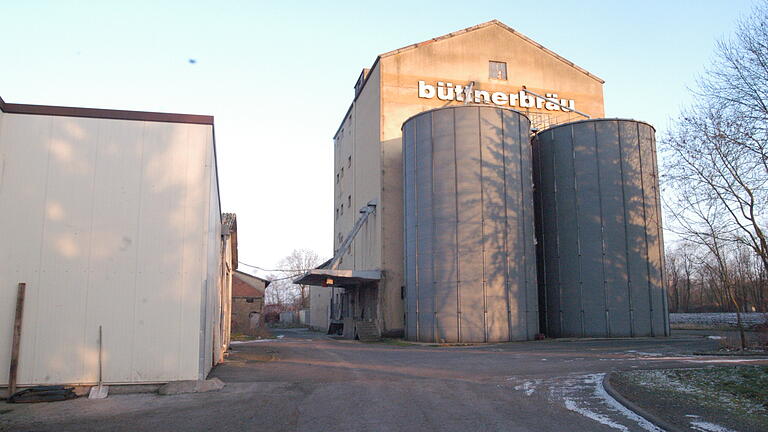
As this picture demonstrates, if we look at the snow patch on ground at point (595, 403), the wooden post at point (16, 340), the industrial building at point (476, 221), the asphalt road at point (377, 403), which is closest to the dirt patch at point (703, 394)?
the snow patch on ground at point (595, 403)

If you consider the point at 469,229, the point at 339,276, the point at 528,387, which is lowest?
the point at 528,387

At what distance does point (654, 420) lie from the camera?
24.9ft

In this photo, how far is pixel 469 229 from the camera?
2656cm

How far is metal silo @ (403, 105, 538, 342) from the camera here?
26109 mm

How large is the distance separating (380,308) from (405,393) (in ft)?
67.1

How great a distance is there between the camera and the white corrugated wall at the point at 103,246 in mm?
10664

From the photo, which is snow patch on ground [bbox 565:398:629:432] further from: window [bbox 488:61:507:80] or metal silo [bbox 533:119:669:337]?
window [bbox 488:61:507:80]

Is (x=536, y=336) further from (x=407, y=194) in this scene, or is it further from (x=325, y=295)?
(x=325, y=295)

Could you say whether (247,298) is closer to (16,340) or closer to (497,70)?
(497,70)

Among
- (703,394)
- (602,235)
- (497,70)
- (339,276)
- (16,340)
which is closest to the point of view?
(703,394)

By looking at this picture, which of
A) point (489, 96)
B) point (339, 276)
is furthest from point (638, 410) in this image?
point (489, 96)

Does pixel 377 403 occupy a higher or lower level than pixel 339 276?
lower

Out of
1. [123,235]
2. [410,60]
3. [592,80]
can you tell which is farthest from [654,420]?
[592,80]

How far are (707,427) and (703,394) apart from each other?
253cm
